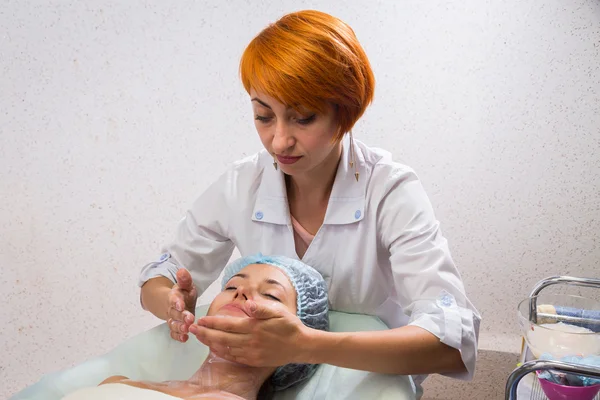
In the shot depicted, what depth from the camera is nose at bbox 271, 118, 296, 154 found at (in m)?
1.63

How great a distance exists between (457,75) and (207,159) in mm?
1237

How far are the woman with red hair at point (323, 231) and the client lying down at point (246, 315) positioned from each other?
0.11m

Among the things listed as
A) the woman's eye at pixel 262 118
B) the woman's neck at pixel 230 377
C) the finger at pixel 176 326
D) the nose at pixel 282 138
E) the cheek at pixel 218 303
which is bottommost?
the woman's neck at pixel 230 377

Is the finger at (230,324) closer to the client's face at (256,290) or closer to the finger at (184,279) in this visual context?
the client's face at (256,290)

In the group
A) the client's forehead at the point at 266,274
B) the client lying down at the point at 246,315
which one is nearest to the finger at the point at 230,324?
the client lying down at the point at 246,315

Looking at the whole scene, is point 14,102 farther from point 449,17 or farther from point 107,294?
Answer: point 449,17

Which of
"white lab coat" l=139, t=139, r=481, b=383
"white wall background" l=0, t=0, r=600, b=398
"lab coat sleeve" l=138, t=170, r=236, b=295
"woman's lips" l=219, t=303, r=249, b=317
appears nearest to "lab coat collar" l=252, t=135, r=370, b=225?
"white lab coat" l=139, t=139, r=481, b=383

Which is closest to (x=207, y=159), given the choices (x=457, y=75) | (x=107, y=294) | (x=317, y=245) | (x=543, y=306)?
(x=107, y=294)

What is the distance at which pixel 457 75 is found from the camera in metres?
2.85

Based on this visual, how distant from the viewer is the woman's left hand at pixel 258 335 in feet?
4.75

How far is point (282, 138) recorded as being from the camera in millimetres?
1636

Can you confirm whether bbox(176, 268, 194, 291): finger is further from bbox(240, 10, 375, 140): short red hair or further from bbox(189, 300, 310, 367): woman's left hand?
bbox(240, 10, 375, 140): short red hair

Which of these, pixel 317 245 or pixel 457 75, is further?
pixel 457 75

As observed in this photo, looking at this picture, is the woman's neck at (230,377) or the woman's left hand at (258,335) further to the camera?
the woman's neck at (230,377)
